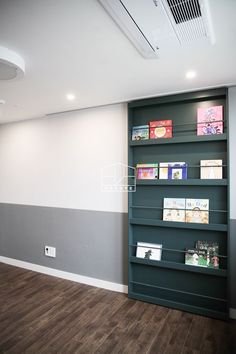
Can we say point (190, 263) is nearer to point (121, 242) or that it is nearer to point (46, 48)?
point (121, 242)

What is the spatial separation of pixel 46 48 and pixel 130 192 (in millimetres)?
1741

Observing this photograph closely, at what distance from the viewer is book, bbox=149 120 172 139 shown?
2.69m

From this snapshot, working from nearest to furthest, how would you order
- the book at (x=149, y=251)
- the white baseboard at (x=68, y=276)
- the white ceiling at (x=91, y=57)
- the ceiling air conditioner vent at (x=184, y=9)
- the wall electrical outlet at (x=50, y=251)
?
the ceiling air conditioner vent at (x=184, y=9), the white ceiling at (x=91, y=57), the book at (x=149, y=251), the white baseboard at (x=68, y=276), the wall electrical outlet at (x=50, y=251)

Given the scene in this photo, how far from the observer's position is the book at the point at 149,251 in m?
2.72

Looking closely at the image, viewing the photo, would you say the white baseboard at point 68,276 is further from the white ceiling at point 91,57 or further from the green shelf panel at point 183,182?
the white ceiling at point 91,57

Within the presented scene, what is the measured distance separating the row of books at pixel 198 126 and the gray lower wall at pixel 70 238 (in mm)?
1042

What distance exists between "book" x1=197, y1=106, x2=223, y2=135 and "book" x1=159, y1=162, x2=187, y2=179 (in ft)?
1.35

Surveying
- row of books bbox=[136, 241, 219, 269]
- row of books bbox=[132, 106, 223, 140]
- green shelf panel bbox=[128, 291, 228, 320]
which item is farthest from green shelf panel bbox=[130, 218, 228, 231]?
row of books bbox=[132, 106, 223, 140]

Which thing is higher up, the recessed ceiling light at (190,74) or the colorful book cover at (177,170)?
the recessed ceiling light at (190,74)

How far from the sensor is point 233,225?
2373mm

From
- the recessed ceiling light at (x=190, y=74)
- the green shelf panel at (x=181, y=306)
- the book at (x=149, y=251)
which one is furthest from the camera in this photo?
the book at (x=149, y=251)

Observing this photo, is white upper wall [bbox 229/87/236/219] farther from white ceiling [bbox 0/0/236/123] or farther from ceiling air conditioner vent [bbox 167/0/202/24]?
ceiling air conditioner vent [bbox 167/0/202/24]

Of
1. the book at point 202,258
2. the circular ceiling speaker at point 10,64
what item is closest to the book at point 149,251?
the book at point 202,258

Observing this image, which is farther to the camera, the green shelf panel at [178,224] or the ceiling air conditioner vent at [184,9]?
the green shelf panel at [178,224]
